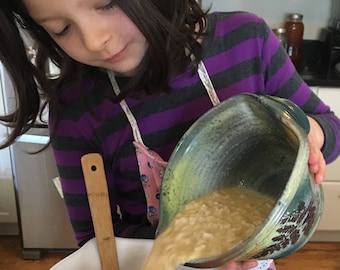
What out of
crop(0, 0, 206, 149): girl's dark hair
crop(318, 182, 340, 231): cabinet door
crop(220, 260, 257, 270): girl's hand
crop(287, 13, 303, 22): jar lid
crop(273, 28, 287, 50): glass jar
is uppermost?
crop(0, 0, 206, 149): girl's dark hair

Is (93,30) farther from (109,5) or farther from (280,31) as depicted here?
(280,31)

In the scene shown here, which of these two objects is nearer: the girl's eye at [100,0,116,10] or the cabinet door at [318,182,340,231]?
the girl's eye at [100,0,116,10]

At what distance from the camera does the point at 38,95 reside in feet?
2.69

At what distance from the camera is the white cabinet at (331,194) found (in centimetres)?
165

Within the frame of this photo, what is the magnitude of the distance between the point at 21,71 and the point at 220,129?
298 millimetres

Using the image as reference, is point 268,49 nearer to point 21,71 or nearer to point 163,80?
point 163,80

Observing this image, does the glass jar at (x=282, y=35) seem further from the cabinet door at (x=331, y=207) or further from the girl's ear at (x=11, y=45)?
the girl's ear at (x=11, y=45)

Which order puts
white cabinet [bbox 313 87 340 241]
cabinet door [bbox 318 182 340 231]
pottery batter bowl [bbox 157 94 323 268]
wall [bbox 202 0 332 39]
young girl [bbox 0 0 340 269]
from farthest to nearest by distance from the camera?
1. wall [bbox 202 0 332 39]
2. cabinet door [bbox 318 182 340 231]
3. white cabinet [bbox 313 87 340 241]
4. young girl [bbox 0 0 340 269]
5. pottery batter bowl [bbox 157 94 323 268]

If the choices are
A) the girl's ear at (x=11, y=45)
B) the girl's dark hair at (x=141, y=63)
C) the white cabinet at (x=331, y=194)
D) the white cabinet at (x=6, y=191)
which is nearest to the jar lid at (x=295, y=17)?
the white cabinet at (x=331, y=194)

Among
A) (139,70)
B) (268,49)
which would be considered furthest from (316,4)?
(139,70)

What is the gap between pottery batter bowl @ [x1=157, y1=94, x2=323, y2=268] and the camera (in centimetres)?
54

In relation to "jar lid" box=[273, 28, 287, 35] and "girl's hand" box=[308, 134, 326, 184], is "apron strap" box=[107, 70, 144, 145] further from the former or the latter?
"jar lid" box=[273, 28, 287, 35]

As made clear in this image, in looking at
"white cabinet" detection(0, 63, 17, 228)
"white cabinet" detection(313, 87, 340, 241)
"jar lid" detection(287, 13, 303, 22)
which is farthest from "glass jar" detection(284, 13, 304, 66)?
"white cabinet" detection(0, 63, 17, 228)

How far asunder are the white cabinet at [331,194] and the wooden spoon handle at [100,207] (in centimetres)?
106
